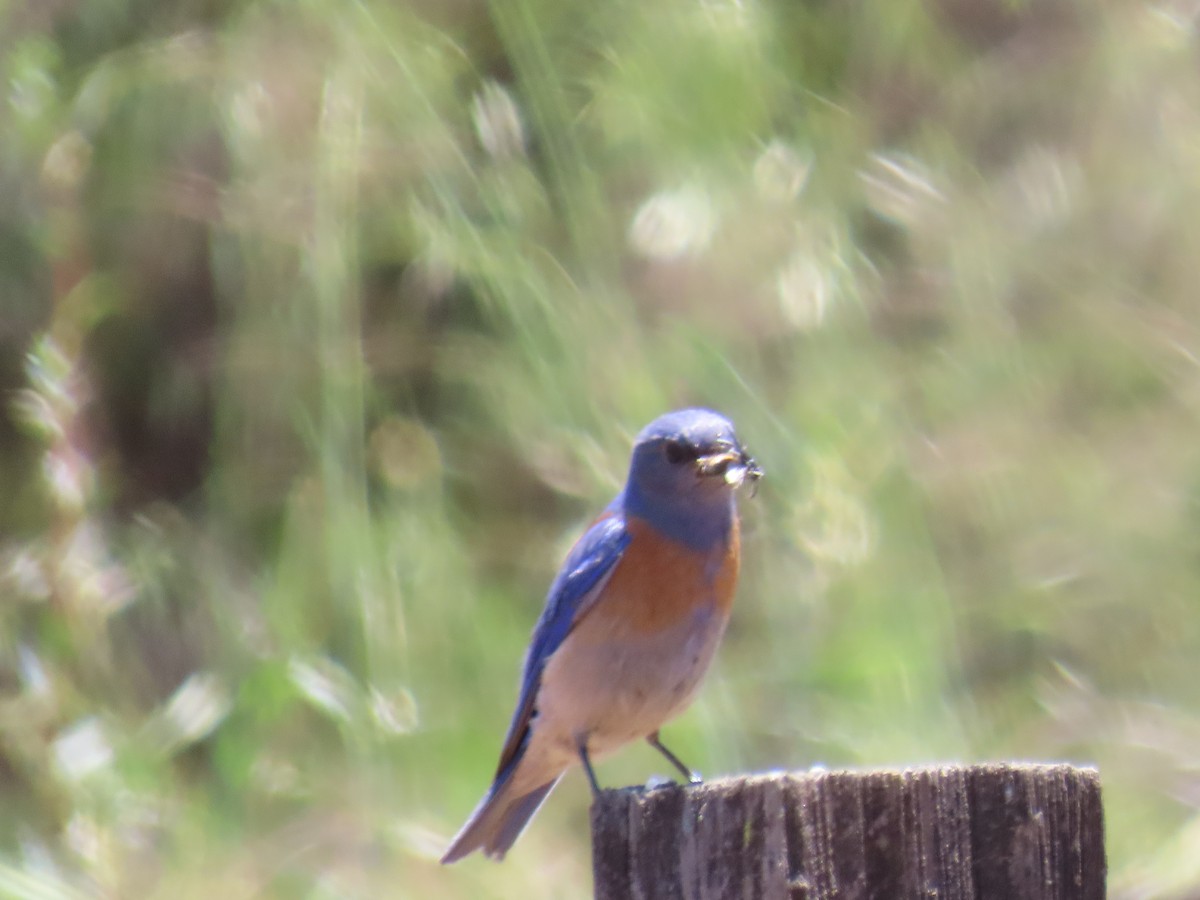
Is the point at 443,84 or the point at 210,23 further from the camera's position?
the point at 210,23

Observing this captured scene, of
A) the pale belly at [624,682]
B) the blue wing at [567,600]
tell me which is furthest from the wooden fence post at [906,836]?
the blue wing at [567,600]

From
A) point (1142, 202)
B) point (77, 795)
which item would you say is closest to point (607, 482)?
point (77, 795)

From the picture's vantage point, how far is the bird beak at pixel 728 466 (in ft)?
9.62

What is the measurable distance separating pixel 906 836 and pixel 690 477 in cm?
139

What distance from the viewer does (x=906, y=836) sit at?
166 cm

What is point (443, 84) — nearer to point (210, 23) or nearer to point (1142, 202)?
point (210, 23)

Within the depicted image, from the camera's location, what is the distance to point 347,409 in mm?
4309

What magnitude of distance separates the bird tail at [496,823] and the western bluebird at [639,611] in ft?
0.05

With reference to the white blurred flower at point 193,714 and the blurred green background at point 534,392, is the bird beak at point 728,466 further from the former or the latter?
the white blurred flower at point 193,714

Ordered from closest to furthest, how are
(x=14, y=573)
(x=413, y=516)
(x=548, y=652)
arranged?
(x=548, y=652) → (x=14, y=573) → (x=413, y=516)

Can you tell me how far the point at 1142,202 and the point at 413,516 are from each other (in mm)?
2506

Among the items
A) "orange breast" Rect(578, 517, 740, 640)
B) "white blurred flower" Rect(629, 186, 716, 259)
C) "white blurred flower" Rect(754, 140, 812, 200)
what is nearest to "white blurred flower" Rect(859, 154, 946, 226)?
"white blurred flower" Rect(754, 140, 812, 200)

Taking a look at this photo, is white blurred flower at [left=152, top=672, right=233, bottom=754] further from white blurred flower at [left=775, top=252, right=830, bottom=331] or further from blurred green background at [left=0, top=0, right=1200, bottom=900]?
white blurred flower at [left=775, top=252, right=830, bottom=331]

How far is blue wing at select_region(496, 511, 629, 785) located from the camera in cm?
296
